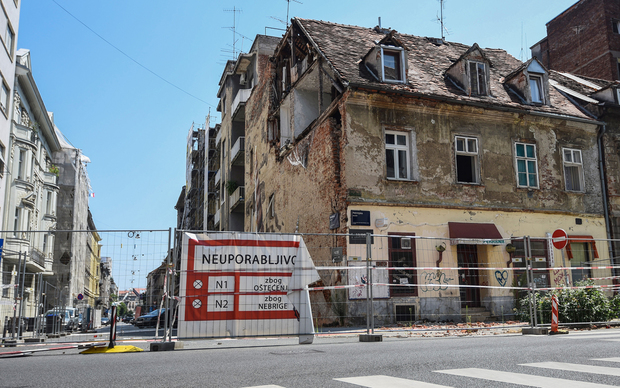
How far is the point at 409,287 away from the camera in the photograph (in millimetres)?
16531

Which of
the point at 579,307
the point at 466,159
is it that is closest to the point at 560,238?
the point at 579,307

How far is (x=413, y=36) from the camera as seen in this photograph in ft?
78.0

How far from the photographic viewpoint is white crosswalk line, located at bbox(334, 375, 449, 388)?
4.79 metres

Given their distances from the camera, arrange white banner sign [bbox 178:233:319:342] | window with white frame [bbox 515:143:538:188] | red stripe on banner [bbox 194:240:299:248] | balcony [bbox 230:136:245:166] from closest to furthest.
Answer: white banner sign [bbox 178:233:319:342]
red stripe on banner [bbox 194:240:299:248]
window with white frame [bbox 515:143:538:188]
balcony [bbox 230:136:245:166]

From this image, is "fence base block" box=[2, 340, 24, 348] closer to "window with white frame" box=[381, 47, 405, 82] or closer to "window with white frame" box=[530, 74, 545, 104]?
"window with white frame" box=[381, 47, 405, 82]

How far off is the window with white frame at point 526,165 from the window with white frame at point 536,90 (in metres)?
2.05

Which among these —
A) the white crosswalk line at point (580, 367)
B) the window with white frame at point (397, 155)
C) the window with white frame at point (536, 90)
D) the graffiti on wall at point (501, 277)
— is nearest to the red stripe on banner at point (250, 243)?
the white crosswalk line at point (580, 367)

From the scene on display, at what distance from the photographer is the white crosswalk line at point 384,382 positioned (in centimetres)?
479

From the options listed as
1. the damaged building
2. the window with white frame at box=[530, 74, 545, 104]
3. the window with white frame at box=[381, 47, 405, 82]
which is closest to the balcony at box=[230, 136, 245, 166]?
the damaged building

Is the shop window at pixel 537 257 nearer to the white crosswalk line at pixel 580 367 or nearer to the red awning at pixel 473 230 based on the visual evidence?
the red awning at pixel 473 230

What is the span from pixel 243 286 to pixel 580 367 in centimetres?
616

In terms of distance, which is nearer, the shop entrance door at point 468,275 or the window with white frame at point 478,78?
the shop entrance door at point 468,275

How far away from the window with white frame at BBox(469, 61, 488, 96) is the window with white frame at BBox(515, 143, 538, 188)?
241cm

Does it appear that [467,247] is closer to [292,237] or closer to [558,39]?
[292,237]
